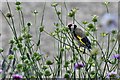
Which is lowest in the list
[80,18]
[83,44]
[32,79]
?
[32,79]

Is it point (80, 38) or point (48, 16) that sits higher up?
point (48, 16)

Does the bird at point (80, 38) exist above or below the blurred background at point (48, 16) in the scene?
below

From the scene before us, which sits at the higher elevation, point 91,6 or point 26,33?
point 91,6

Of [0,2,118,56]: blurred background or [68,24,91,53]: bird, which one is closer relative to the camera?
Answer: [68,24,91,53]: bird

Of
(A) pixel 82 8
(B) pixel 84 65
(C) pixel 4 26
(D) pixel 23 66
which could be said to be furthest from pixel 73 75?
(A) pixel 82 8

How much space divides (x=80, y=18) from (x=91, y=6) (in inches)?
20.2

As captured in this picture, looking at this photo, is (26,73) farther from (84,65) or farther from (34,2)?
(34,2)

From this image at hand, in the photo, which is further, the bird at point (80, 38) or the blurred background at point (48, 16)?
the blurred background at point (48, 16)

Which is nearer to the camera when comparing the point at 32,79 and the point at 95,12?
the point at 32,79

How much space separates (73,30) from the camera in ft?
5.72

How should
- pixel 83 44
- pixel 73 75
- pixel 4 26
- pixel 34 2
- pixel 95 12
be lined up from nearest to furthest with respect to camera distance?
1. pixel 83 44
2. pixel 73 75
3. pixel 4 26
4. pixel 95 12
5. pixel 34 2

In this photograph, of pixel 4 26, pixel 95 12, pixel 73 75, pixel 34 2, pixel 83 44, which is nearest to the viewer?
pixel 83 44

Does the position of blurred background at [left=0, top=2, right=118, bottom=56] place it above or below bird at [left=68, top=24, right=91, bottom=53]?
above

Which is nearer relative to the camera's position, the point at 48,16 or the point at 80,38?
the point at 80,38
